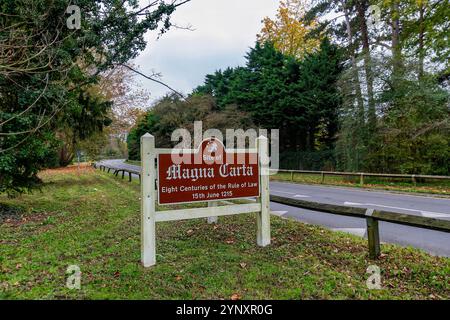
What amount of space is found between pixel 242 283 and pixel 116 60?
653 centimetres

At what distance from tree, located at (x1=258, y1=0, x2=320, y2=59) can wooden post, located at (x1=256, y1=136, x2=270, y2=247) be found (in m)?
26.6

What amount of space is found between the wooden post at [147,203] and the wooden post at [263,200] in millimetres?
1715

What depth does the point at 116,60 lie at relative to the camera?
7746 mm

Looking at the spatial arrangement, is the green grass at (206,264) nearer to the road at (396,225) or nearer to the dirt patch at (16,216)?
the dirt patch at (16,216)

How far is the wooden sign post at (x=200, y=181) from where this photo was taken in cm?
400

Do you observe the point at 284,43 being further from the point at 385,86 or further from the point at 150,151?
the point at 150,151

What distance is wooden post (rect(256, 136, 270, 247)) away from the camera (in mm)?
4844

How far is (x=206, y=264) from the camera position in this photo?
13.1ft

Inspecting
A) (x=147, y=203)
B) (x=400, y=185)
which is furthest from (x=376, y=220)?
(x=400, y=185)

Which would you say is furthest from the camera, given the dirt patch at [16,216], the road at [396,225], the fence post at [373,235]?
the dirt patch at [16,216]

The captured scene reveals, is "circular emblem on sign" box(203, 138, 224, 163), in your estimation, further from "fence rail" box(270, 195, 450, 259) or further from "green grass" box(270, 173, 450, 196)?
"green grass" box(270, 173, 450, 196)

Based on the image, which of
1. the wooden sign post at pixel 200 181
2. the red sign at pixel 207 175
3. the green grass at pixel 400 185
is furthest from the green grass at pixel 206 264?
the green grass at pixel 400 185
